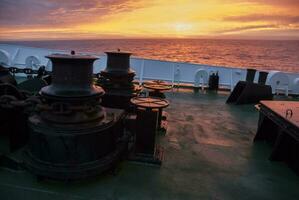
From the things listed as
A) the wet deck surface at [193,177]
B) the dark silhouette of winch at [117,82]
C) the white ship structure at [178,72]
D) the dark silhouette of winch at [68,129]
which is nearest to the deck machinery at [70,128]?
the dark silhouette of winch at [68,129]

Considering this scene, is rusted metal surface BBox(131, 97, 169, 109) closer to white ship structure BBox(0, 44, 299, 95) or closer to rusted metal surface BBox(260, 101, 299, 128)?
rusted metal surface BBox(260, 101, 299, 128)

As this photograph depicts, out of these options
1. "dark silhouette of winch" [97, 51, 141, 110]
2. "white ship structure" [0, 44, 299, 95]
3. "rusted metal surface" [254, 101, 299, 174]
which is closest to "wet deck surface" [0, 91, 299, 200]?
"rusted metal surface" [254, 101, 299, 174]

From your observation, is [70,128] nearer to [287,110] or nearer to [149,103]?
[149,103]

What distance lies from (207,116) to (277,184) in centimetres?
277

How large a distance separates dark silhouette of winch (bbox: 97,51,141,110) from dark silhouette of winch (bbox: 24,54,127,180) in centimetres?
149

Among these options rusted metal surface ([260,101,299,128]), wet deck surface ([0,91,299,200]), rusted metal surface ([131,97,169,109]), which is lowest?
wet deck surface ([0,91,299,200])

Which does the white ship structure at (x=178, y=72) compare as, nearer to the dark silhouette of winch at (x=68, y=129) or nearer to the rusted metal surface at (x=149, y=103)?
the rusted metal surface at (x=149, y=103)

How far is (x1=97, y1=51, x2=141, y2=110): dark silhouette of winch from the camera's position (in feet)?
14.8

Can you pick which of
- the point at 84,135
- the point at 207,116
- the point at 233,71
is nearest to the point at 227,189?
the point at 84,135

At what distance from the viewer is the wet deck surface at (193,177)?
2760 millimetres

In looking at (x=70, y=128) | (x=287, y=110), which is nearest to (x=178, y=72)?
(x=287, y=110)

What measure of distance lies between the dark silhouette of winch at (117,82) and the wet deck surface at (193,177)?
872mm

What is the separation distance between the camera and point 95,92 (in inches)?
117

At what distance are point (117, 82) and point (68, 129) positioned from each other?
188 cm
